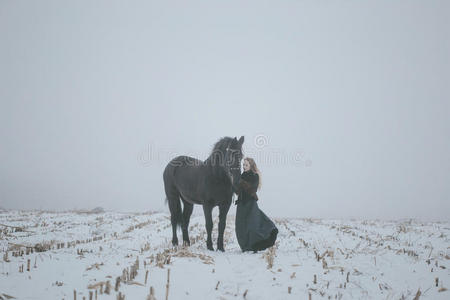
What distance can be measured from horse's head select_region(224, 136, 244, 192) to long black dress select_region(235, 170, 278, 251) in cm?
47

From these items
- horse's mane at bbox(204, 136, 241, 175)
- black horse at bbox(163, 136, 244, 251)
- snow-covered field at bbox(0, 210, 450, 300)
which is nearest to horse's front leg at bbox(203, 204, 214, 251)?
black horse at bbox(163, 136, 244, 251)

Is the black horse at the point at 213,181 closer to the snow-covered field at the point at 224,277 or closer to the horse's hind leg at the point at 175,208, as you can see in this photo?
the horse's hind leg at the point at 175,208

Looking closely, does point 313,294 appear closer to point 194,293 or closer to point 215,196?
point 194,293

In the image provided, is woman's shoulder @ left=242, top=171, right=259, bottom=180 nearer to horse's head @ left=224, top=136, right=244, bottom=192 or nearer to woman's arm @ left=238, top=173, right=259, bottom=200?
woman's arm @ left=238, top=173, right=259, bottom=200

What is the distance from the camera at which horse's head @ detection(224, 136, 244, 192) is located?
6453mm

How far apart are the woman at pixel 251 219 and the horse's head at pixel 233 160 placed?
0.47 meters

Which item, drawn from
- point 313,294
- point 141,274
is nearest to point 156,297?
point 141,274

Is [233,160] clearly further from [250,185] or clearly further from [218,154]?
[250,185]

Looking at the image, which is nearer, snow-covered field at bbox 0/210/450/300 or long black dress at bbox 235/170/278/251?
snow-covered field at bbox 0/210/450/300

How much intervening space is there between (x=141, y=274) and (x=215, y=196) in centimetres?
313

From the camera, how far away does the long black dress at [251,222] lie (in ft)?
21.7

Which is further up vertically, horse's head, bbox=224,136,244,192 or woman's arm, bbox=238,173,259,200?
horse's head, bbox=224,136,244,192

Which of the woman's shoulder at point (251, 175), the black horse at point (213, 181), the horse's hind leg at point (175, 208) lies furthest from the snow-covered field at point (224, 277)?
the horse's hind leg at point (175, 208)

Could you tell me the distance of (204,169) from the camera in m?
7.58
